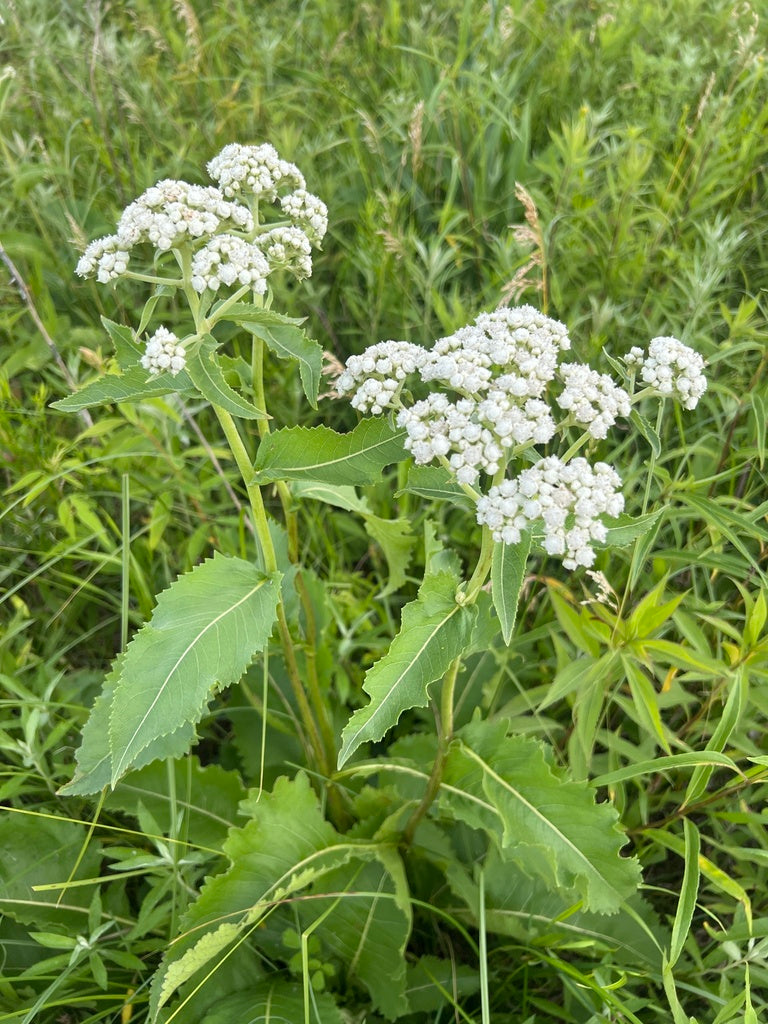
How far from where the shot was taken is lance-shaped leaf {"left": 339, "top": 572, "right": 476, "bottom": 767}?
174cm

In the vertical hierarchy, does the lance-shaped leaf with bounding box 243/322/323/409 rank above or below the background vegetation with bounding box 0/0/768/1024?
above

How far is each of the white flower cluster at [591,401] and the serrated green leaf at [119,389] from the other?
99 centimetres

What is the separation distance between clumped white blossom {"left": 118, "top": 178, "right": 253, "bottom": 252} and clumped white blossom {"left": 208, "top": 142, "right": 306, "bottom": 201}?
0.16 m

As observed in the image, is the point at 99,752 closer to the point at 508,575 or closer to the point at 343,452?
the point at 343,452

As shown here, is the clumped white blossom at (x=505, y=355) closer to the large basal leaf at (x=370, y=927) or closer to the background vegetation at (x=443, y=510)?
the background vegetation at (x=443, y=510)

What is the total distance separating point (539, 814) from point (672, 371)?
128cm

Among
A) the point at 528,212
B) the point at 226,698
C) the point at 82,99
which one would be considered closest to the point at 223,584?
the point at 226,698

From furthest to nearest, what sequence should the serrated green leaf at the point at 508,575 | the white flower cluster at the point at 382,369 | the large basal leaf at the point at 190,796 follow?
1. the large basal leaf at the point at 190,796
2. the white flower cluster at the point at 382,369
3. the serrated green leaf at the point at 508,575


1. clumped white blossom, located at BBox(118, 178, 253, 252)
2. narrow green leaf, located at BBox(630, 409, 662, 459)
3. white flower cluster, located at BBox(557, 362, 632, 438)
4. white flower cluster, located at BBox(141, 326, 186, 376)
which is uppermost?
clumped white blossom, located at BBox(118, 178, 253, 252)

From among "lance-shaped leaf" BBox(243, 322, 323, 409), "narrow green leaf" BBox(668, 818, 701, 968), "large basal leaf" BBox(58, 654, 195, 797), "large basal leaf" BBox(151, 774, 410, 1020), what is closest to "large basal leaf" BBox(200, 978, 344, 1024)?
"large basal leaf" BBox(151, 774, 410, 1020)

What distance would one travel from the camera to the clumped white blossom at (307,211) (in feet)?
7.40

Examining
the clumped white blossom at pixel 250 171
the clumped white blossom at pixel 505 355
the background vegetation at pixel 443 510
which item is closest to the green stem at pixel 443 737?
the background vegetation at pixel 443 510

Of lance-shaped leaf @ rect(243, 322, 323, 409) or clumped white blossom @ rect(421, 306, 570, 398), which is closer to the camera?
clumped white blossom @ rect(421, 306, 570, 398)

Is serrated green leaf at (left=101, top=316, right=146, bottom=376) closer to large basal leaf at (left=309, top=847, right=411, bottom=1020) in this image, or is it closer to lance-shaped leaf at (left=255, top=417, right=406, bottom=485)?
lance-shaped leaf at (left=255, top=417, right=406, bottom=485)
